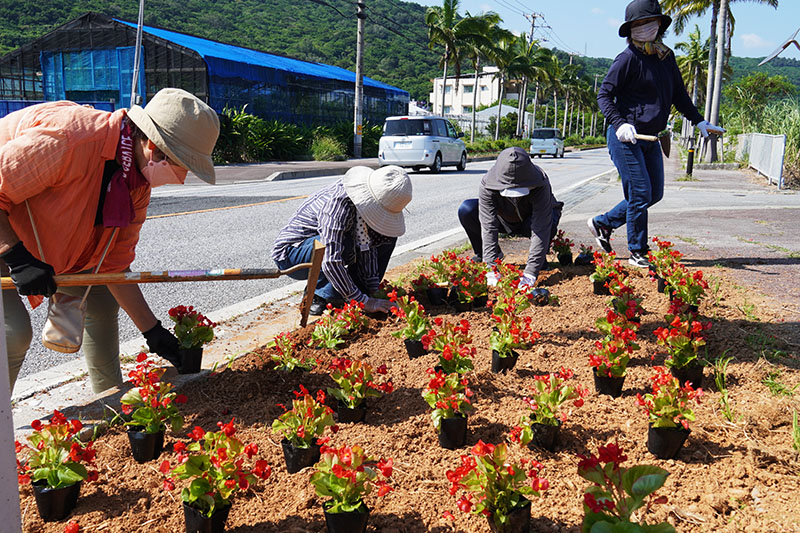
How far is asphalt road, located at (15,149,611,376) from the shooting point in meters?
4.94

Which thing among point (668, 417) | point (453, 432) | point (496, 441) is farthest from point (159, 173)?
point (668, 417)

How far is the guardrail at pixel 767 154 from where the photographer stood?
14.9m

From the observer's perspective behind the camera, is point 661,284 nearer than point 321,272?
No

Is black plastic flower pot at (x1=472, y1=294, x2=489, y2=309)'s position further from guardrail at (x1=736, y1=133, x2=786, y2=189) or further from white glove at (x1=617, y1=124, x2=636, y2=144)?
guardrail at (x1=736, y1=133, x2=786, y2=189)

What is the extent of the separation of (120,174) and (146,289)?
111 inches

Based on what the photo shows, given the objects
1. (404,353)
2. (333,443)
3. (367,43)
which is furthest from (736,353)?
(367,43)

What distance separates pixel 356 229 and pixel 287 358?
1292 millimetres

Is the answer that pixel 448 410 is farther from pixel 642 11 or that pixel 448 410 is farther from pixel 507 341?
pixel 642 11

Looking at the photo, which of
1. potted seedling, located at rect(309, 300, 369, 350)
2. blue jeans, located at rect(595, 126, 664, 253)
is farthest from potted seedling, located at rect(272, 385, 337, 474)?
blue jeans, located at rect(595, 126, 664, 253)

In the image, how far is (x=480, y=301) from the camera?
4402mm

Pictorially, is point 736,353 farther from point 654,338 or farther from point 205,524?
point 205,524

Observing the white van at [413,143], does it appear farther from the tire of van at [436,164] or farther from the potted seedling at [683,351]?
the potted seedling at [683,351]

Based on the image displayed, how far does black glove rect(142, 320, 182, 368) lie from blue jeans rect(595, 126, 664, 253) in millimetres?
3959

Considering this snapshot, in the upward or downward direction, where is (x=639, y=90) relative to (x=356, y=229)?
upward
